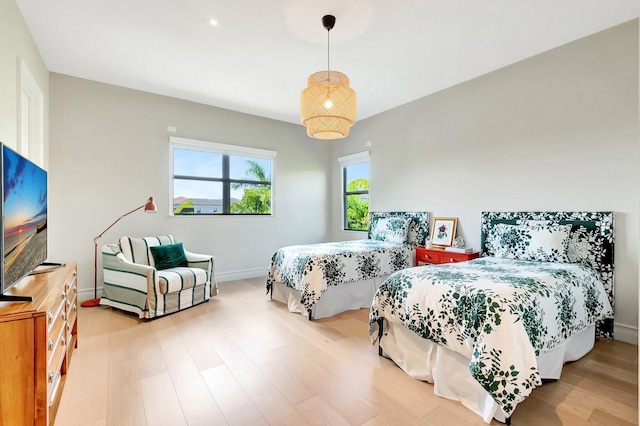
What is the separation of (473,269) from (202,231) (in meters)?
3.63

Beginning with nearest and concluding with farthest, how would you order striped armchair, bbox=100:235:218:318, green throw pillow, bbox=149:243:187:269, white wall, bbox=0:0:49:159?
white wall, bbox=0:0:49:159, striped armchair, bbox=100:235:218:318, green throw pillow, bbox=149:243:187:269

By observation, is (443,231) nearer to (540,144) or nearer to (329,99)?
(540,144)

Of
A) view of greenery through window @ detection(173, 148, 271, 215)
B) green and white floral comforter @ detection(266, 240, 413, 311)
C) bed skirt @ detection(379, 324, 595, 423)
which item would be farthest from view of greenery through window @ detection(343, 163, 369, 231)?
bed skirt @ detection(379, 324, 595, 423)

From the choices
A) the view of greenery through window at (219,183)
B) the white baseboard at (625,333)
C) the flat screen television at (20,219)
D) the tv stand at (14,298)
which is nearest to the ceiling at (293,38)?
the view of greenery through window at (219,183)

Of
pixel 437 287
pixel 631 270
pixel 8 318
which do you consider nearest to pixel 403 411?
pixel 437 287

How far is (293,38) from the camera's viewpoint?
2.77 meters

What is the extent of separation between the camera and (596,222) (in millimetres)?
2678

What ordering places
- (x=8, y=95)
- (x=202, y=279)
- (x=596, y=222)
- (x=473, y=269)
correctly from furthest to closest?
(x=202, y=279) < (x=596, y=222) < (x=473, y=269) < (x=8, y=95)

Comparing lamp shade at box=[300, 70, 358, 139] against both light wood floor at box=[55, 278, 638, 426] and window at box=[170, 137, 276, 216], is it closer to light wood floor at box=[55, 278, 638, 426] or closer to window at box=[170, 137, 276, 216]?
light wood floor at box=[55, 278, 638, 426]

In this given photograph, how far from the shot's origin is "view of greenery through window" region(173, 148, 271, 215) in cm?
438

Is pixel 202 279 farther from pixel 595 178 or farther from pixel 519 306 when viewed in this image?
pixel 595 178

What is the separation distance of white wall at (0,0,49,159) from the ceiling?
0.51 feet

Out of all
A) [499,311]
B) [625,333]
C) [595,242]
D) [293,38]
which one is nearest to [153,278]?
[293,38]

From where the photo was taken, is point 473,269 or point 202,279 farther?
point 202,279
